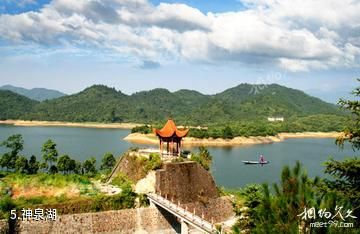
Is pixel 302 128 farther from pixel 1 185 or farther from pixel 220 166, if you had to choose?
pixel 1 185

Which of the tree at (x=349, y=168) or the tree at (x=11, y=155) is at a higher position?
the tree at (x=349, y=168)

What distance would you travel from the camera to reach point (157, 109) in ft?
541

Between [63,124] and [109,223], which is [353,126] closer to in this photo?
[109,223]

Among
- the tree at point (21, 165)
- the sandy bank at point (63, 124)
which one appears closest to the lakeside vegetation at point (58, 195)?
the tree at point (21, 165)

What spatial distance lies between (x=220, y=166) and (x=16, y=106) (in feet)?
400

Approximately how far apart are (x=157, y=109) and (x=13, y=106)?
5508cm

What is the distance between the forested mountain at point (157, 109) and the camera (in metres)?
134

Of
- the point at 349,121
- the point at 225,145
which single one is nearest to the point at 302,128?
the point at 225,145

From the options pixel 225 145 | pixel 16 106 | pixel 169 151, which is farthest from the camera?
pixel 16 106

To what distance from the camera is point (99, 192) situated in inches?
893

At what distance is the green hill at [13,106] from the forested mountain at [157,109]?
3.82 ft

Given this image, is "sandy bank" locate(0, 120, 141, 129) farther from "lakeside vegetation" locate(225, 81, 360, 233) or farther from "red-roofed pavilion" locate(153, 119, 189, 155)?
"lakeside vegetation" locate(225, 81, 360, 233)

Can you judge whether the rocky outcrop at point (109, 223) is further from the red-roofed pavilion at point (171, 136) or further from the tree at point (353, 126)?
the tree at point (353, 126)

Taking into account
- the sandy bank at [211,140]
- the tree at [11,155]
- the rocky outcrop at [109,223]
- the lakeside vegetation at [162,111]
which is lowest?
the rocky outcrop at [109,223]
